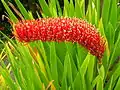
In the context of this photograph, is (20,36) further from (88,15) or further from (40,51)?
(88,15)

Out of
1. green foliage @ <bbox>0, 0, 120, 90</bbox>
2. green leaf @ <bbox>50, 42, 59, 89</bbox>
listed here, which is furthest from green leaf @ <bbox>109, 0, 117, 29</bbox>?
green leaf @ <bbox>50, 42, 59, 89</bbox>

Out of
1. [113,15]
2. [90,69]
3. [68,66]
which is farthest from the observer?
[113,15]

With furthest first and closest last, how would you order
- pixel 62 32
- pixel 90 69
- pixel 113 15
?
pixel 113 15, pixel 90 69, pixel 62 32

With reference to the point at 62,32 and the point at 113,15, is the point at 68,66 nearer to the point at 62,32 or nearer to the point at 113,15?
the point at 113,15

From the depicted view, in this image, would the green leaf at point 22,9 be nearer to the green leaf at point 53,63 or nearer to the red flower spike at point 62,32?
the green leaf at point 53,63

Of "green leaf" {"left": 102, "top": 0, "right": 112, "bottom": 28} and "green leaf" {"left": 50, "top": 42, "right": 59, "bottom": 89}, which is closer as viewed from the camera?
"green leaf" {"left": 50, "top": 42, "right": 59, "bottom": 89}

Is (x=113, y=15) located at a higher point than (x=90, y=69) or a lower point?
higher

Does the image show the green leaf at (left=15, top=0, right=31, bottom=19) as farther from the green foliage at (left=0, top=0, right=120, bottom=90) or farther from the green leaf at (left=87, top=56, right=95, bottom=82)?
the green leaf at (left=87, top=56, right=95, bottom=82)

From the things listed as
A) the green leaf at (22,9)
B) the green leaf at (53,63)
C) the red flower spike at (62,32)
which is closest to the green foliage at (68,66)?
the green leaf at (53,63)

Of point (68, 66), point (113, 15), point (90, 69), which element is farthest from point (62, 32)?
point (113, 15)
